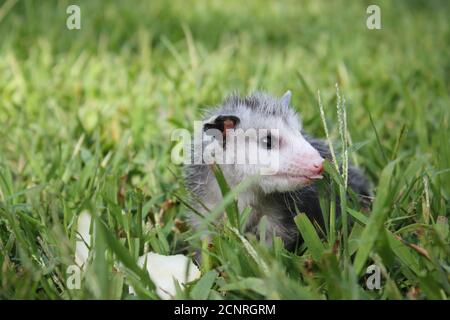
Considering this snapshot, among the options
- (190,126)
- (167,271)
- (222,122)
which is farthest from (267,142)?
(190,126)

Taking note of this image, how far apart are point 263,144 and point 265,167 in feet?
0.36

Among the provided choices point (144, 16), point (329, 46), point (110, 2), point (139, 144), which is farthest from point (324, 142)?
point (110, 2)

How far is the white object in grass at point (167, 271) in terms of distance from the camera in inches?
77.6

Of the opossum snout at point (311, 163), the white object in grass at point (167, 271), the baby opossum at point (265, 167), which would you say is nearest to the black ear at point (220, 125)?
the baby opossum at point (265, 167)

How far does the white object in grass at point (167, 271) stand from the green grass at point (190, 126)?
5 cm

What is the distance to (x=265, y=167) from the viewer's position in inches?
93.3

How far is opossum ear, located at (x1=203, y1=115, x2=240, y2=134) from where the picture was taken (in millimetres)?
2447

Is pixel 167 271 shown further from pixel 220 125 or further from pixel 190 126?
pixel 190 126

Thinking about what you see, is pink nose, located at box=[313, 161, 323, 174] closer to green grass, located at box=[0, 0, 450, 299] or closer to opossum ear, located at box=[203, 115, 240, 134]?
green grass, located at box=[0, 0, 450, 299]

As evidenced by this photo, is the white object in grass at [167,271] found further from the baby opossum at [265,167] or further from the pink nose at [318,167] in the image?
the pink nose at [318,167]

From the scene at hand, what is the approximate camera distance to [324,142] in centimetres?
286

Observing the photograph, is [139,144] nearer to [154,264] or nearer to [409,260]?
[154,264]

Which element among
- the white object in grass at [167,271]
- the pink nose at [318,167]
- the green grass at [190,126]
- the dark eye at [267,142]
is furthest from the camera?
the dark eye at [267,142]
